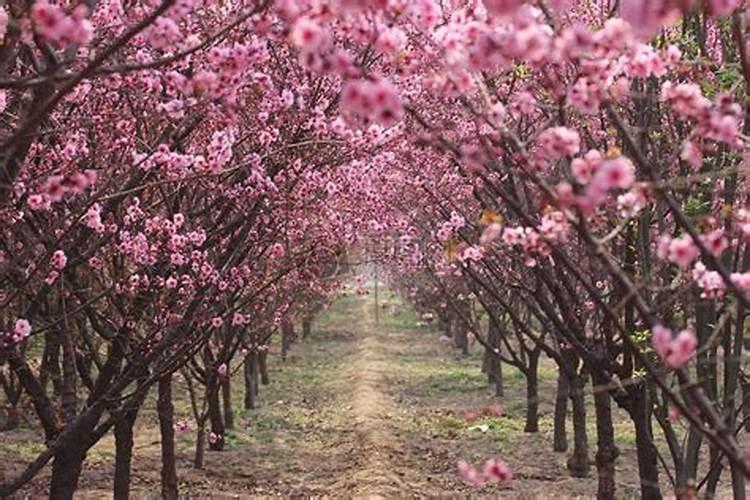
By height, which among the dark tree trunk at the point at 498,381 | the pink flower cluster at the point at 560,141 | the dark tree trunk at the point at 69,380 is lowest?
the dark tree trunk at the point at 498,381

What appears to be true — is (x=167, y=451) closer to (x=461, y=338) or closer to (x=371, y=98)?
(x=371, y=98)

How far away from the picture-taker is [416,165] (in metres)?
13.5

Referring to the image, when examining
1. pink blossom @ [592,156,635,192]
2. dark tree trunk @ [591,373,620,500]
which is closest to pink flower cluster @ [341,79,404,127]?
pink blossom @ [592,156,635,192]

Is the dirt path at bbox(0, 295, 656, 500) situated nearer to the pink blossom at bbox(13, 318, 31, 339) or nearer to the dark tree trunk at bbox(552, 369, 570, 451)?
the dark tree trunk at bbox(552, 369, 570, 451)

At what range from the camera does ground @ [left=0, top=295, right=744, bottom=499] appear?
45.7 feet

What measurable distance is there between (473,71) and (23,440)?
51.6 feet

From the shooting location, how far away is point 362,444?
17062 mm

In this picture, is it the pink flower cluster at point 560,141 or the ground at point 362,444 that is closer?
the pink flower cluster at point 560,141

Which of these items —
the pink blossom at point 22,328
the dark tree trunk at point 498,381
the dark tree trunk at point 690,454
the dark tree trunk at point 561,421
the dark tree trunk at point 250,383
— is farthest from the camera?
the dark tree trunk at point 498,381

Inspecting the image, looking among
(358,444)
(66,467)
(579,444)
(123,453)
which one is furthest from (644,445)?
(358,444)

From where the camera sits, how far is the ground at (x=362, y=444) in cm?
1394

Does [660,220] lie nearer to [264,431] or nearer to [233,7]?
[233,7]

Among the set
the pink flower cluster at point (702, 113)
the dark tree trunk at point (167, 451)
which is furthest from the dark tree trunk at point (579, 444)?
the pink flower cluster at point (702, 113)

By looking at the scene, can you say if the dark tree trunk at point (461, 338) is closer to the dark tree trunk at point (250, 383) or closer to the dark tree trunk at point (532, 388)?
the dark tree trunk at point (250, 383)
